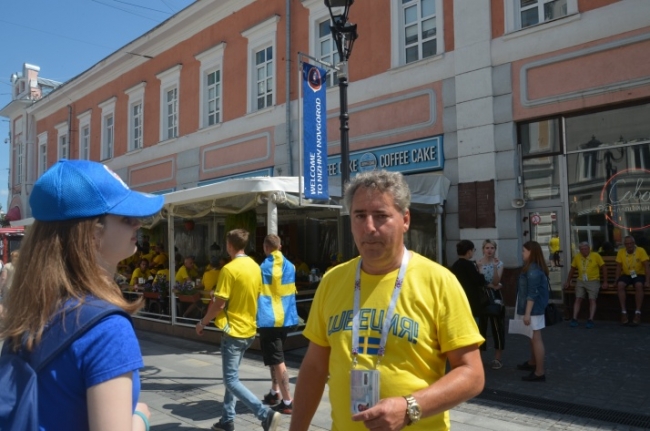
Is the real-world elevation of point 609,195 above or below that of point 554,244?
above

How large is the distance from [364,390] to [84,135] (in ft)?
89.7

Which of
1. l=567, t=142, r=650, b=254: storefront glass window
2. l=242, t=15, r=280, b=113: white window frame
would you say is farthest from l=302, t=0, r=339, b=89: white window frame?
l=567, t=142, r=650, b=254: storefront glass window

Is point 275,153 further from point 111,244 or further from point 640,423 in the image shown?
point 111,244

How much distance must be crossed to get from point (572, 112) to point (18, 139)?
31680 mm

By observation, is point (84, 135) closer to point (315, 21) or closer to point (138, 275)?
point (138, 275)

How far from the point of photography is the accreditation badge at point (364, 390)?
1.88 metres

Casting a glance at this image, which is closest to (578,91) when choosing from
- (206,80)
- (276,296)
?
(276,296)

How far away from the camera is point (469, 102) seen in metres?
11.6

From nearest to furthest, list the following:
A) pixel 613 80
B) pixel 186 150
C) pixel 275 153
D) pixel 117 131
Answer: pixel 613 80 < pixel 275 153 < pixel 186 150 < pixel 117 131

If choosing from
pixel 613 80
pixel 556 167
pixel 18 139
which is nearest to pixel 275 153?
pixel 556 167

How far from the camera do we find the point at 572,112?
34.6 ft

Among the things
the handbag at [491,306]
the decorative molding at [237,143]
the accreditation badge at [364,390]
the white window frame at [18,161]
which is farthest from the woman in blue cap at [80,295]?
the white window frame at [18,161]

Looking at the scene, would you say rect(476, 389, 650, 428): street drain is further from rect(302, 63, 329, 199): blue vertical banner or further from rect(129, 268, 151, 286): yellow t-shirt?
rect(129, 268, 151, 286): yellow t-shirt

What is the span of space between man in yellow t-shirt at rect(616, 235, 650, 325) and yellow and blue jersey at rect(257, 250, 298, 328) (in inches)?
261
